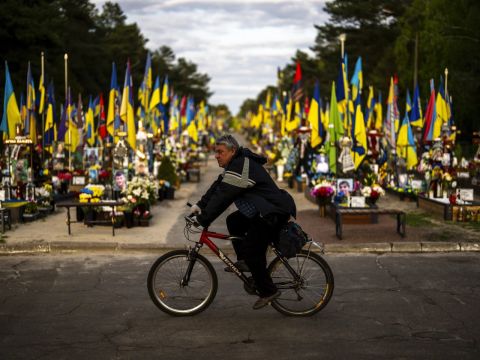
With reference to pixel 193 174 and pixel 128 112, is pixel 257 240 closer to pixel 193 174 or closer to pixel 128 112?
pixel 128 112

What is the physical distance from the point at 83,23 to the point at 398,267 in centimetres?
6790

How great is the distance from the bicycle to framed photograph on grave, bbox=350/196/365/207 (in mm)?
7604

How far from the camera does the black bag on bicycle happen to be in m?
6.86

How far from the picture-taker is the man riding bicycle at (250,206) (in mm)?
6816

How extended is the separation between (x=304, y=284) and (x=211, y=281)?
2.97 ft

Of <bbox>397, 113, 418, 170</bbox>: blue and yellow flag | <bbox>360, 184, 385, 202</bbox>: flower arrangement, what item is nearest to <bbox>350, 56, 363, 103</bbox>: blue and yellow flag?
<bbox>360, 184, 385, 202</bbox>: flower arrangement

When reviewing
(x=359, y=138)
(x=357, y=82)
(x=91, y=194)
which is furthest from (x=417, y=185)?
(x=91, y=194)

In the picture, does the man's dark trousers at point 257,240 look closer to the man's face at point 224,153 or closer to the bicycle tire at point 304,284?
the bicycle tire at point 304,284

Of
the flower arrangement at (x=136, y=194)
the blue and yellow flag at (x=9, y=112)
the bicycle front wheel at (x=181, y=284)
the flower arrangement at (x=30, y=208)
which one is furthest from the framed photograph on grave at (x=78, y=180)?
the bicycle front wheel at (x=181, y=284)

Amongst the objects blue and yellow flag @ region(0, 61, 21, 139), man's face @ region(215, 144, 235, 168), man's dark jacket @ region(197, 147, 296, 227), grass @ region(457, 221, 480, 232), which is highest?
blue and yellow flag @ region(0, 61, 21, 139)

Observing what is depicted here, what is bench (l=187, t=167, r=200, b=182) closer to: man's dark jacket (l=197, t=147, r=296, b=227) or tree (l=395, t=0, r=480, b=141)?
tree (l=395, t=0, r=480, b=141)

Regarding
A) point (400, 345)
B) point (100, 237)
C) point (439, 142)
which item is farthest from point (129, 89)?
point (400, 345)

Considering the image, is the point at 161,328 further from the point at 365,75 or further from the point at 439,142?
the point at 365,75

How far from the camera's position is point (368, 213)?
1359 cm
